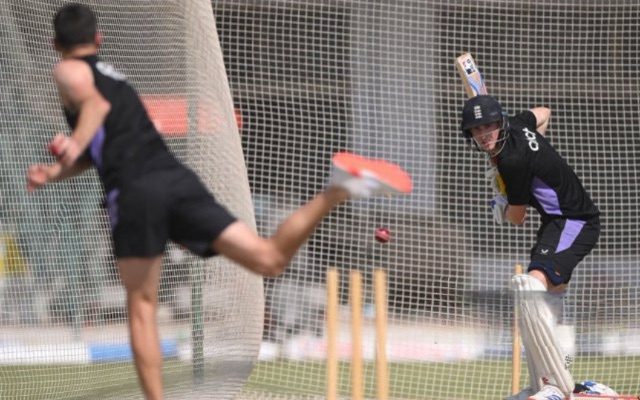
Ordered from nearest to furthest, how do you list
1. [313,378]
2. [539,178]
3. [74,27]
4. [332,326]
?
[74,27] < [332,326] < [539,178] < [313,378]

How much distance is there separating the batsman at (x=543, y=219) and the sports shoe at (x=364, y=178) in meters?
1.85

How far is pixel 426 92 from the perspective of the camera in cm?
1038

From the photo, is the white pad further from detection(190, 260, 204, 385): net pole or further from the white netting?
the white netting

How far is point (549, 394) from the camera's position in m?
7.10

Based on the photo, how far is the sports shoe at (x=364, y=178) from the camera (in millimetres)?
5414

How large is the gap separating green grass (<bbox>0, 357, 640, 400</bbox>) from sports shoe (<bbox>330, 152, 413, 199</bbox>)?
361 cm

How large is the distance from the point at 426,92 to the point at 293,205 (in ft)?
4.56

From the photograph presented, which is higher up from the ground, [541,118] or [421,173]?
[541,118]

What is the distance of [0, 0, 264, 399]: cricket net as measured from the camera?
28.2 feet

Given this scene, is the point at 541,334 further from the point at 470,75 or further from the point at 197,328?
the point at 197,328

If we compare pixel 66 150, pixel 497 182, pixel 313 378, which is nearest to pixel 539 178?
pixel 497 182

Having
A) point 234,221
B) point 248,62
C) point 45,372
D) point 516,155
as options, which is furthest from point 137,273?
point 248,62

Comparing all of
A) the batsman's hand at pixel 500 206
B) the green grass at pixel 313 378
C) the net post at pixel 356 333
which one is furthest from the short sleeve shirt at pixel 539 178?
the green grass at pixel 313 378

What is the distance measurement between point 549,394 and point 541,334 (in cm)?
32
